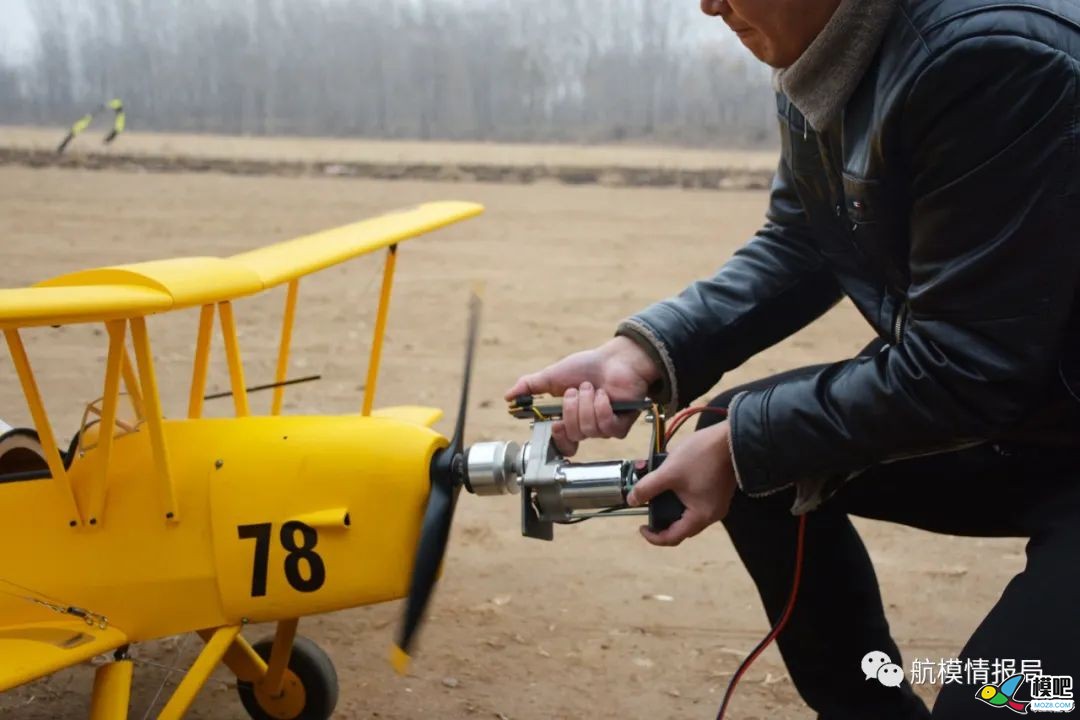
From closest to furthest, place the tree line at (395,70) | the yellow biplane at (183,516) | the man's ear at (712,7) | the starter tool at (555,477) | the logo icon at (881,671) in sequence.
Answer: the man's ear at (712,7) → the starter tool at (555,477) → the logo icon at (881,671) → the yellow biplane at (183,516) → the tree line at (395,70)

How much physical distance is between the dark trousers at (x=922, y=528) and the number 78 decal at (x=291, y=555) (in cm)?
103

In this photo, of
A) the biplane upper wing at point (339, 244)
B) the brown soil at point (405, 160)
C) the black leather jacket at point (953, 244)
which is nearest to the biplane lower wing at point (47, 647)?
the biplane upper wing at point (339, 244)

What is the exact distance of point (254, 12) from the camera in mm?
48688

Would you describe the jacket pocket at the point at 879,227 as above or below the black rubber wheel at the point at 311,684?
above

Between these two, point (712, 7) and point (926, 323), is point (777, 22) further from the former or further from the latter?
point (926, 323)

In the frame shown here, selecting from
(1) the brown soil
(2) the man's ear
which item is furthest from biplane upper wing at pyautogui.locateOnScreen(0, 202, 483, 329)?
(1) the brown soil

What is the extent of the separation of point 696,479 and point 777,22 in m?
0.86

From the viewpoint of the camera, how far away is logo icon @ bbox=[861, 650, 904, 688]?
2727 millimetres

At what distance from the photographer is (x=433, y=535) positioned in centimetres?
276

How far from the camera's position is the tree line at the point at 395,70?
41.4 m

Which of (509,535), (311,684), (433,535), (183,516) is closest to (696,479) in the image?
(433,535)

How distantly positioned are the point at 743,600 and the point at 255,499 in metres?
2.06

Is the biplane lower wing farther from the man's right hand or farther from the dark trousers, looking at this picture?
the dark trousers

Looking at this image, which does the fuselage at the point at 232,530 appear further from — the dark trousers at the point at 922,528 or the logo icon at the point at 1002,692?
the logo icon at the point at 1002,692
